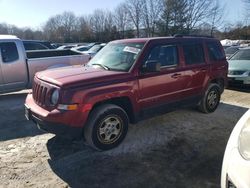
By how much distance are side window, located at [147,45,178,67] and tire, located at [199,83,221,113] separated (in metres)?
1.47

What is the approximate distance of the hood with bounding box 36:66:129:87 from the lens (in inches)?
165

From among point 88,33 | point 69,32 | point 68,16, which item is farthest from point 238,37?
point 68,16

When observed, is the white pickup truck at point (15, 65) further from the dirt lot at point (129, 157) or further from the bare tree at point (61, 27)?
the bare tree at point (61, 27)

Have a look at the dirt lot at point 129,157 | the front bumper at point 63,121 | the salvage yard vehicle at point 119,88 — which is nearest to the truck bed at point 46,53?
the dirt lot at point 129,157

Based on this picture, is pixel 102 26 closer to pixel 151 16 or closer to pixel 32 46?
pixel 151 16

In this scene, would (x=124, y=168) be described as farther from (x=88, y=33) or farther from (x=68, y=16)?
(x=68, y=16)

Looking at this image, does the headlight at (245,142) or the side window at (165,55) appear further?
the side window at (165,55)

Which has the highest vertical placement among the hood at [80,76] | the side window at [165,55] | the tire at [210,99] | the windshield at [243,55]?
the side window at [165,55]

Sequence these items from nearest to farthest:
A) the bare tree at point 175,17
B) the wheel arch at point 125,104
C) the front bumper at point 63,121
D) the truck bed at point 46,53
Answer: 1. the front bumper at point 63,121
2. the wheel arch at point 125,104
3. the truck bed at point 46,53
4. the bare tree at point 175,17

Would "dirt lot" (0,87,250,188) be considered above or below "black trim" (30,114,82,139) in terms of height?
below

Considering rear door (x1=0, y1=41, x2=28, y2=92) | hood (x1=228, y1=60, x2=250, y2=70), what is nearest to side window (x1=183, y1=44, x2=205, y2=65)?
hood (x1=228, y1=60, x2=250, y2=70)

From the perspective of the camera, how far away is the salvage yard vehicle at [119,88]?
13.5 ft

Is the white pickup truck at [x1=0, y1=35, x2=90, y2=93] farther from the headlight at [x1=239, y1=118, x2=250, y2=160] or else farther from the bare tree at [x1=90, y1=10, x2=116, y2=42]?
the bare tree at [x1=90, y1=10, x2=116, y2=42]

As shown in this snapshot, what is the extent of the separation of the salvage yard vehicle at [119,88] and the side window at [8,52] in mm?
3518
